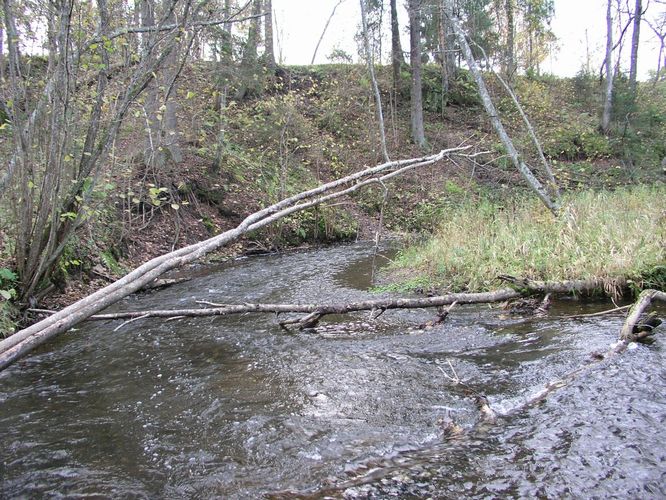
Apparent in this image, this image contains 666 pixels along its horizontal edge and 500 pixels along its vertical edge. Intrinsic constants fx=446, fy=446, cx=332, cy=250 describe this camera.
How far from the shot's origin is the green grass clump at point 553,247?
5.94m

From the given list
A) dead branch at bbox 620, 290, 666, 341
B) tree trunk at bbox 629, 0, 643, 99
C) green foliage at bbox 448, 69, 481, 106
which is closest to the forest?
dead branch at bbox 620, 290, 666, 341

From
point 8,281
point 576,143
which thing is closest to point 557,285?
point 8,281

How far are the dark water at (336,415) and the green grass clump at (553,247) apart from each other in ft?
2.87

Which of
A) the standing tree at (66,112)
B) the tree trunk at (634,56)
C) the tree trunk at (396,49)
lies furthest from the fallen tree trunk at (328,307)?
the tree trunk at (634,56)

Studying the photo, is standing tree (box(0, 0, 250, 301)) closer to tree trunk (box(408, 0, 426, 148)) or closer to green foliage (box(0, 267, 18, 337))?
green foliage (box(0, 267, 18, 337))

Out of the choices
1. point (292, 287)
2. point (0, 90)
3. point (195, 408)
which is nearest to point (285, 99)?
point (292, 287)

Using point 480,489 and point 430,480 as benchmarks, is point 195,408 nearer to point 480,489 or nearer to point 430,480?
point 430,480

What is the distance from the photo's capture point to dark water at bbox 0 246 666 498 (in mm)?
2607

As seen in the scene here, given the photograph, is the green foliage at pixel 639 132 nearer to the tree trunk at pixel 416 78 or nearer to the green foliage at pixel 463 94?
the green foliage at pixel 463 94

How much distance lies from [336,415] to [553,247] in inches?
197

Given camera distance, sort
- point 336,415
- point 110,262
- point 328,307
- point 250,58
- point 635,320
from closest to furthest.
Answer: point 336,415 < point 635,320 < point 328,307 < point 110,262 < point 250,58

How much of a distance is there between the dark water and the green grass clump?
34.5 inches

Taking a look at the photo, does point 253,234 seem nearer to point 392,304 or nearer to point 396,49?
point 392,304

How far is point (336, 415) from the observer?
11.2ft
